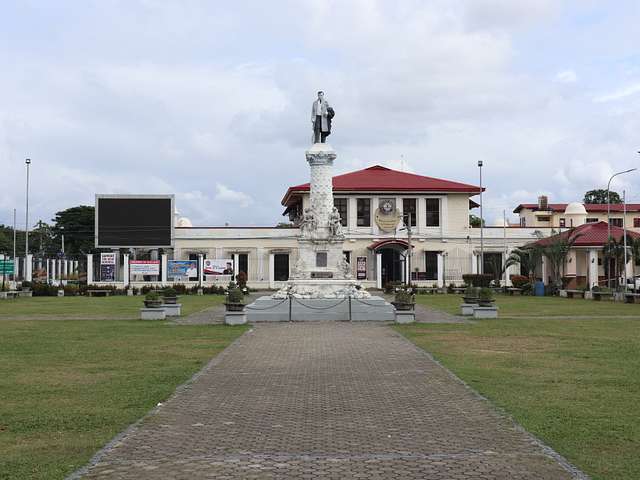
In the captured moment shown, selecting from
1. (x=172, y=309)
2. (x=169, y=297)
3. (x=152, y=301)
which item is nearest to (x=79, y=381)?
A: (x=152, y=301)

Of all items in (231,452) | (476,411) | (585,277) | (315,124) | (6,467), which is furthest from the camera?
(585,277)

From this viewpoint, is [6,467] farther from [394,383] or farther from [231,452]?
[394,383]

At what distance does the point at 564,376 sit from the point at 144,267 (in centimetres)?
4008

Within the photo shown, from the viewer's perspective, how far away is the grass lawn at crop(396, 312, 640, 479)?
26.6 feet

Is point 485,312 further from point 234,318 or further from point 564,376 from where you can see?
point 564,376

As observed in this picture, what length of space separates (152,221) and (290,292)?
2260 centimetres

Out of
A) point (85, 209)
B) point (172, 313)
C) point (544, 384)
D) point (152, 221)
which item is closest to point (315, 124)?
point (172, 313)

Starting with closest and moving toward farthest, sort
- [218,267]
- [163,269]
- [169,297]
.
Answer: [169,297] → [163,269] → [218,267]

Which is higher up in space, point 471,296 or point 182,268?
point 182,268

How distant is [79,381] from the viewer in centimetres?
1235

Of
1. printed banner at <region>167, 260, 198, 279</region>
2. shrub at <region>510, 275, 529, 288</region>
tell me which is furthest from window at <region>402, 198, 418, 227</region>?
printed banner at <region>167, 260, 198, 279</region>

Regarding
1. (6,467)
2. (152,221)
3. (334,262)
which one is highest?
(152,221)

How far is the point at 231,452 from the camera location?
25.4ft

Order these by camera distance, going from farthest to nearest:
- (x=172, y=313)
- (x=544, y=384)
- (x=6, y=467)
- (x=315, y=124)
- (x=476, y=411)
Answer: (x=315, y=124)
(x=172, y=313)
(x=544, y=384)
(x=476, y=411)
(x=6, y=467)
